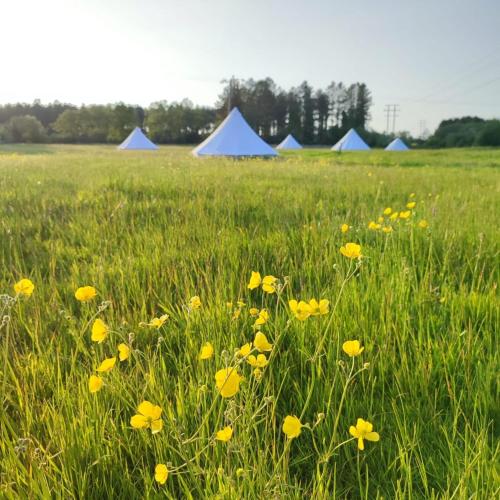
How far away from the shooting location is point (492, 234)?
2367 mm

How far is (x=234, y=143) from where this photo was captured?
59.7ft

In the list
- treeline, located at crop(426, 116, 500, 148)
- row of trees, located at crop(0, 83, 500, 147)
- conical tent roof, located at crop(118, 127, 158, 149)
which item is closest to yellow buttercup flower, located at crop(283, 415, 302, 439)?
conical tent roof, located at crop(118, 127, 158, 149)

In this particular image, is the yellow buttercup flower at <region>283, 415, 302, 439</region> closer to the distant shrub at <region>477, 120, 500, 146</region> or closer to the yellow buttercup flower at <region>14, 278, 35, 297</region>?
the yellow buttercup flower at <region>14, 278, 35, 297</region>

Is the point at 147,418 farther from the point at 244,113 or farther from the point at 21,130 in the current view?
the point at 244,113

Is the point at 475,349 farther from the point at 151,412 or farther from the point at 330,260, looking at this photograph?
the point at 151,412

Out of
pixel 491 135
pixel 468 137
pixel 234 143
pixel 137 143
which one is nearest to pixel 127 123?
pixel 137 143

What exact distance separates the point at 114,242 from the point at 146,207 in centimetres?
101

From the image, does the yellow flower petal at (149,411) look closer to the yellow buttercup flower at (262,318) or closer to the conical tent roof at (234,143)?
the yellow buttercup flower at (262,318)

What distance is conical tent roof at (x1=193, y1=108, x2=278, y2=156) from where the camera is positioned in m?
17.8

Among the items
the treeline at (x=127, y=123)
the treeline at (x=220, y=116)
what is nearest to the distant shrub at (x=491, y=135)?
the treeline at (x=220, y=116)

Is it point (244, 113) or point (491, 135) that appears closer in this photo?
point (491, 135)

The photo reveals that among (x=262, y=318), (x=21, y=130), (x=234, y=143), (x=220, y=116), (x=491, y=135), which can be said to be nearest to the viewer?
(x=262, y=318)

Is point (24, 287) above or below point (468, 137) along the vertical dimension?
below

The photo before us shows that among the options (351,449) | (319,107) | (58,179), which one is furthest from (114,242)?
(319,107)
